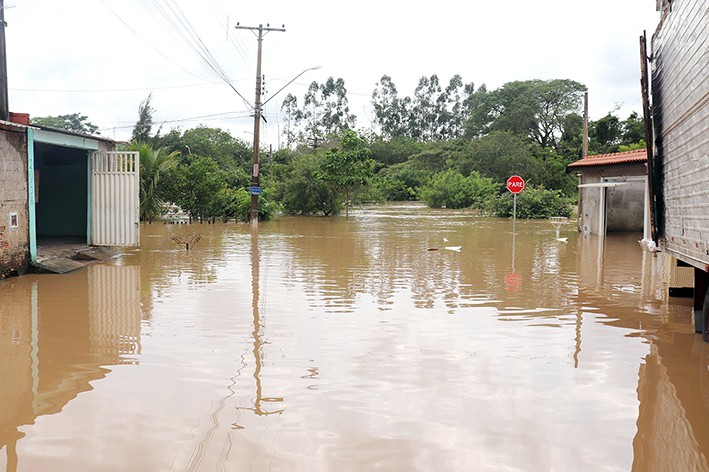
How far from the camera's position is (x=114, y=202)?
1659 cm

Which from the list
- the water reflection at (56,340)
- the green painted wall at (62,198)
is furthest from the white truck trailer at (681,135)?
the green painted wall at (62,198)

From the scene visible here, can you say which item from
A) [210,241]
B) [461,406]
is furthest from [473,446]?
Answer: [210,241]

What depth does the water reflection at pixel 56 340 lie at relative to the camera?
18.4 ft

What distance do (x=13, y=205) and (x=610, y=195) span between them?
2164cm

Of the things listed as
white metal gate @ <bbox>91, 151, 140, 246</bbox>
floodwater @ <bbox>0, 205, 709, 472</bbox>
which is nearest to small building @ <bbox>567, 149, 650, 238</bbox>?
floodwater @ <bbox>0, 205, 709, 472</bbox>

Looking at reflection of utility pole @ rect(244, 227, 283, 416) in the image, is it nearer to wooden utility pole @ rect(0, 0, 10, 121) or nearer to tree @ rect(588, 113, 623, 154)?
wooden utility pole @ rect(0, 0, 10, 121)

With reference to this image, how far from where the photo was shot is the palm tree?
2772cm

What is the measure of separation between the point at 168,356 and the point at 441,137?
8657 cm

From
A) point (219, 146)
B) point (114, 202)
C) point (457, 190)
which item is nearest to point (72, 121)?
point (219, 146)

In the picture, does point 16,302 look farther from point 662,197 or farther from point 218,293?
point 662,197

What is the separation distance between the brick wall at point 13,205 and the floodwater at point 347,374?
58 centimetres

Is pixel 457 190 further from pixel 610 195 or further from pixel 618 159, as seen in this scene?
pixel 618 159

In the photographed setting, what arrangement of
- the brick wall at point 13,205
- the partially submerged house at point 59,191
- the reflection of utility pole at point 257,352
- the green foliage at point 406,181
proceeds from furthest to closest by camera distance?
1. the green foliage at point 406,181
2. the partially submerged house at point 59,191
3. the brick wall at point 13,205
4. the reflection of utility pole at point 257,352

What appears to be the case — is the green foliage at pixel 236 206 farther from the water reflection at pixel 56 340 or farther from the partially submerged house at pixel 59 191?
the water reflection at pixel 56 340
